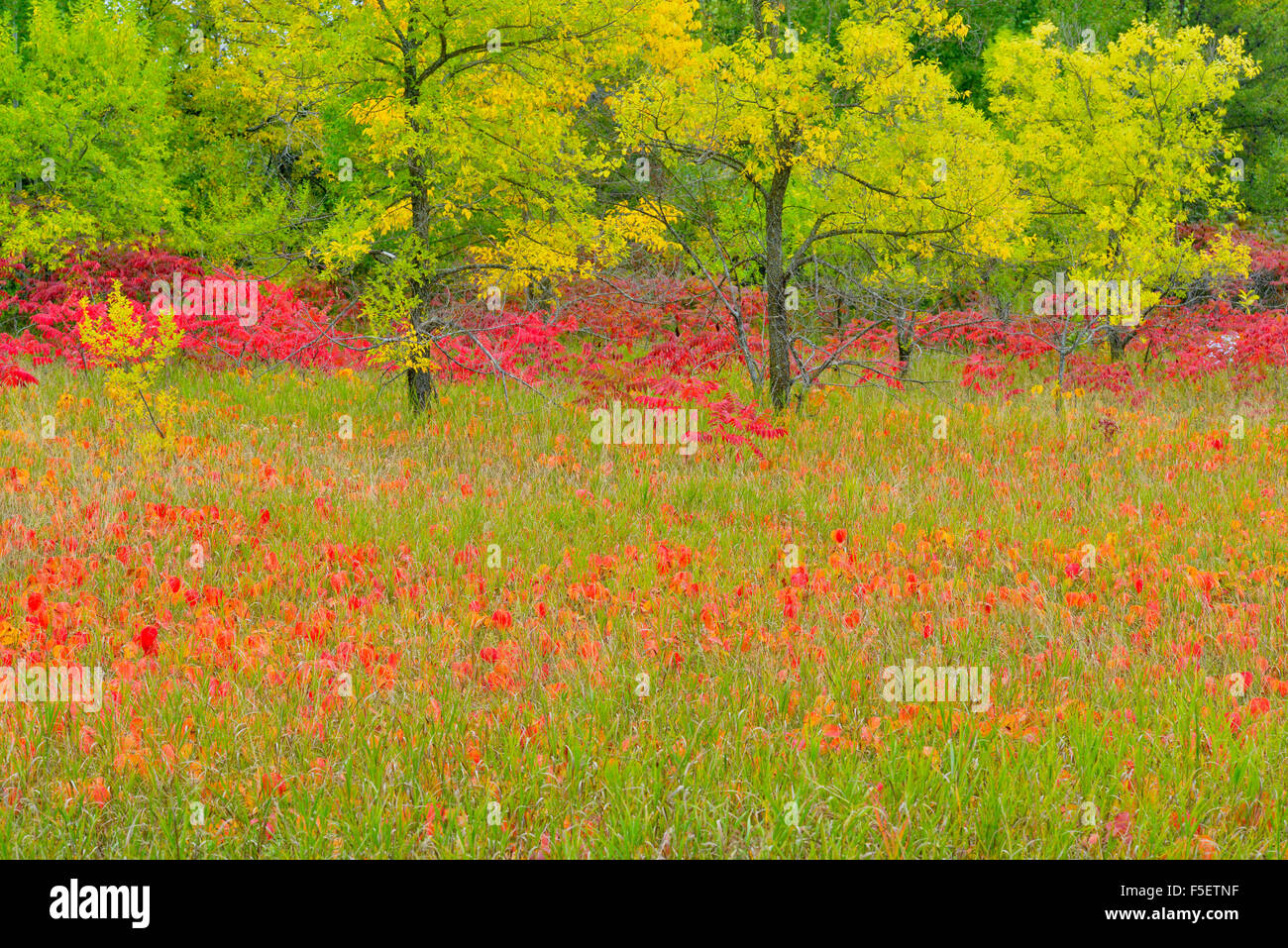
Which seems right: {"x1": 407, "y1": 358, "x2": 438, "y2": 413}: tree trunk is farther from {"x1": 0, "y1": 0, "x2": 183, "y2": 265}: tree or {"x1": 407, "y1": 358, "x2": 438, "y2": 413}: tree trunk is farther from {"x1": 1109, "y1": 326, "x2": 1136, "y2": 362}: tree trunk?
{"x1": 1109, "y1": 326, "x2": 1136, "y2": 362}: tree trunk

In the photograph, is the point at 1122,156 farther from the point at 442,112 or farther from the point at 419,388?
the point at 419,388

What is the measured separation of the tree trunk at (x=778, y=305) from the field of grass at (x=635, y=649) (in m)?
2.41

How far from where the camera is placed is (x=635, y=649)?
5.05 meters

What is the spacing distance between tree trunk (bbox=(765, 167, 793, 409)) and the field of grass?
241cm

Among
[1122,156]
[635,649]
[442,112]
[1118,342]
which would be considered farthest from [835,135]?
[1118,342]

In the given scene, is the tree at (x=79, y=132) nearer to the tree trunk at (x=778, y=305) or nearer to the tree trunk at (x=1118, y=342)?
the tree trunk at (x=778, y=305)

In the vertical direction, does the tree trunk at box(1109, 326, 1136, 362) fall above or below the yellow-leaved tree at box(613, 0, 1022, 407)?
below

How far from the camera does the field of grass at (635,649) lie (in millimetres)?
3615

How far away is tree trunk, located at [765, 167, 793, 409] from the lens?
1199 centimetres

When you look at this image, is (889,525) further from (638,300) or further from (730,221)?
(730,221)

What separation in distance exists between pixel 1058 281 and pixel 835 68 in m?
6.54

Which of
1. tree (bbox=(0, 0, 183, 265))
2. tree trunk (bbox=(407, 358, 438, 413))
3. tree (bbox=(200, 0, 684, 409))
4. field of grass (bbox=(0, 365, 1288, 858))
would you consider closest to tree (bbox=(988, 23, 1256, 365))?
field of grass (bbox=(0, 365, 1288, 858))

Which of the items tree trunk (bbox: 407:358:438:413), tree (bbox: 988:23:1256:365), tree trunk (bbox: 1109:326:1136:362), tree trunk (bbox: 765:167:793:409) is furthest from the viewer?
tree trunk (bbox: 1109:326:1136:362)

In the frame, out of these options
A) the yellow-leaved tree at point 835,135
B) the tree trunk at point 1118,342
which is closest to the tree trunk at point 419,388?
the yellow-leaved tree at point 835,135
